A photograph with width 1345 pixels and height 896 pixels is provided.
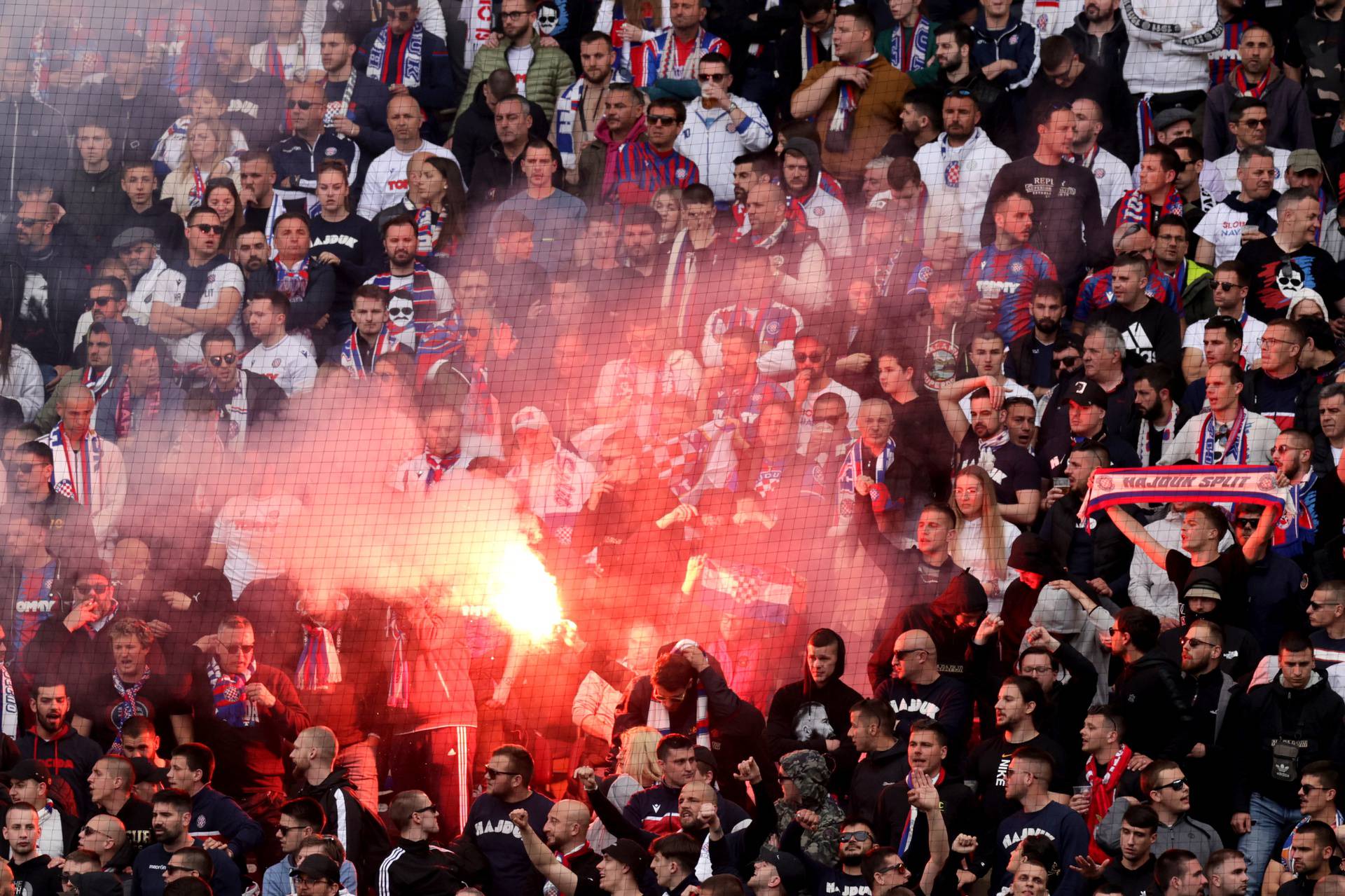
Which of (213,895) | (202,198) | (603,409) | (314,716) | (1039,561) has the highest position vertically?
(202,198)

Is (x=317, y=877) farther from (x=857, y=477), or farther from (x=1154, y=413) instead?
(x=1154, y=413)

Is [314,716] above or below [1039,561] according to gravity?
below

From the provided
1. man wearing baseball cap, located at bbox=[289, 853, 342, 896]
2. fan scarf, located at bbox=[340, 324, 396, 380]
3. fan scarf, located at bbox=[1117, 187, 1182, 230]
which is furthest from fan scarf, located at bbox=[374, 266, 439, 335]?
man wearing baseball cap, located at bbox=[289, 853, 342, 896]

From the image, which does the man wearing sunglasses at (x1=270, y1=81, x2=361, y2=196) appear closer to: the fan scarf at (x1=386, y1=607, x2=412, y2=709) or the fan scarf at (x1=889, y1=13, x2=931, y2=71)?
the fan scarf at (x1=889, y1=13, x2=931, y2=71)

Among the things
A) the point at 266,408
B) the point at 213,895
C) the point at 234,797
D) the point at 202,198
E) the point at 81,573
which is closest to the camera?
the point at 213,895

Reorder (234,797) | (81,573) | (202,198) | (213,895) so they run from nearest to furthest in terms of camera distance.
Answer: (213,895) → (234,797) → (81,573) → (202,198)

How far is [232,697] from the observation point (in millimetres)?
11000

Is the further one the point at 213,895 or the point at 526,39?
the point at 526,39

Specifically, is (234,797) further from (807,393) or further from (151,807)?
(807,393)

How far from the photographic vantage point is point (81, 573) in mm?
11703

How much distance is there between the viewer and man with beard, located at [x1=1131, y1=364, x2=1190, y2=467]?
37.3ft

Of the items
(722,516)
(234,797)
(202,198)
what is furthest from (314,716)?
(202,198)

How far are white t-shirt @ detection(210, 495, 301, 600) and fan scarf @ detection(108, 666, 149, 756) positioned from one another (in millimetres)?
843

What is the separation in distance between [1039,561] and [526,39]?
5.17 m
